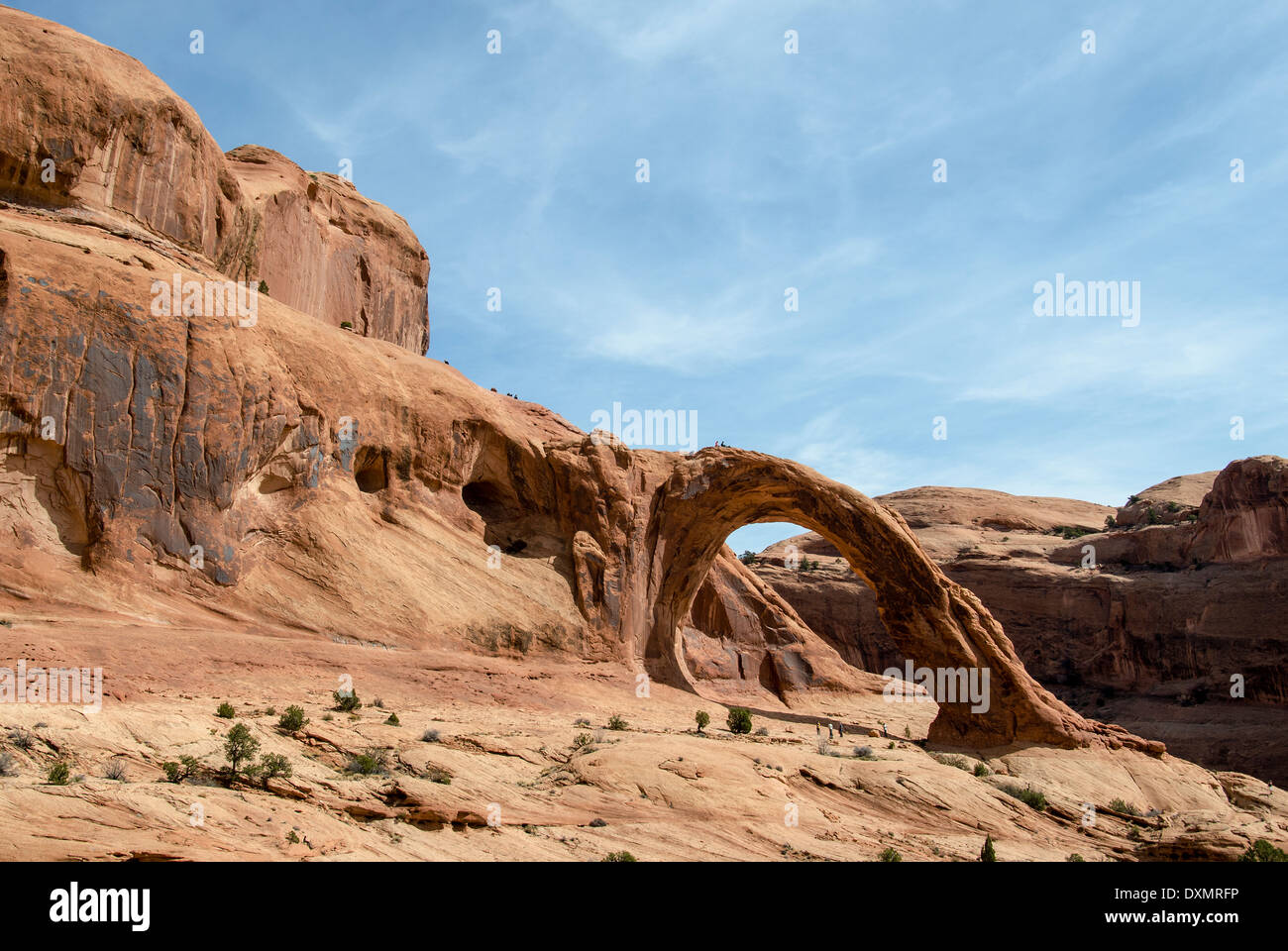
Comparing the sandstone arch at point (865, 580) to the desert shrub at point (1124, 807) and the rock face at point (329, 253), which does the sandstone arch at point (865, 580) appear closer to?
the desert shrub at point (1124, 807)

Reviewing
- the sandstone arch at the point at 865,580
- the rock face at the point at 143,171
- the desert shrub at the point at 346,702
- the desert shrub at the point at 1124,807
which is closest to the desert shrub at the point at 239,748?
the desert shrub at the point at 346,702

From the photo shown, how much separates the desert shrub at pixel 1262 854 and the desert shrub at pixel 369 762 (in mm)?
15123

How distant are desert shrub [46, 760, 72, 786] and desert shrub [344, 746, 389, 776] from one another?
4.30 metres

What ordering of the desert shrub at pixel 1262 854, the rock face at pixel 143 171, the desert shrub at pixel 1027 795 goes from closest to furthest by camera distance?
1. the desert shrub at pixel 1262 854
2. the desert shrub at pixel 1027 795
3. the rock face at pixel 143 171

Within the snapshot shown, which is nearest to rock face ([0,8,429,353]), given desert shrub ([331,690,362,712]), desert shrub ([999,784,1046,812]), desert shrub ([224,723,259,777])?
desert shrub ([331,690,362,712])

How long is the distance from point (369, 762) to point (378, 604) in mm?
9170

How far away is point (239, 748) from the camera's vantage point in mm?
15555

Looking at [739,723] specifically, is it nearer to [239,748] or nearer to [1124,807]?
[1124,807]

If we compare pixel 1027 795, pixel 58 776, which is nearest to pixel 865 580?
pixel 1027 795

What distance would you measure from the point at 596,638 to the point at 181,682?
44.3 ft

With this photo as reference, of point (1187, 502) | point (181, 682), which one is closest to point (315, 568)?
point (181, 682)

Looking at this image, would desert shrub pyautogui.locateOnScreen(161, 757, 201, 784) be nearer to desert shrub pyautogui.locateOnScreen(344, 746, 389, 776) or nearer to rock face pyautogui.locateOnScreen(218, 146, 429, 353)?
desert shrub pyautogui.locateOnScreen(344, 746, 389, 776)

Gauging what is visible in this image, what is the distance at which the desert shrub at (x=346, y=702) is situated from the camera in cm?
2005
